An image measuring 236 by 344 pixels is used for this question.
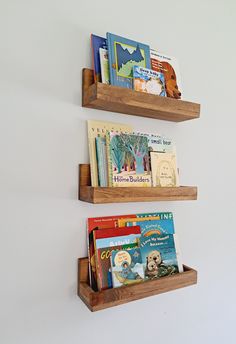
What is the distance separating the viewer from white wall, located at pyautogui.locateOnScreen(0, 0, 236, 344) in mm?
732

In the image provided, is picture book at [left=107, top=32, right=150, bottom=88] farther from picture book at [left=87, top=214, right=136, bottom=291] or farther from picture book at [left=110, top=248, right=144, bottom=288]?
picture book at [left=110, top=248, right=144, bottom=288]

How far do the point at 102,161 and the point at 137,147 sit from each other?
0.50 ft

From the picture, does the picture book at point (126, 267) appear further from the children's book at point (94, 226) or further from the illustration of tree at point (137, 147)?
the illustration of tree at point (137, 147)

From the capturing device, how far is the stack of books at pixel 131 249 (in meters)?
0.80

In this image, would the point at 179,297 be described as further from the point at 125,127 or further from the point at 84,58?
the point at 84,58

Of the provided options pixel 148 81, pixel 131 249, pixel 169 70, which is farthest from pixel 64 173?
pixel 169 70

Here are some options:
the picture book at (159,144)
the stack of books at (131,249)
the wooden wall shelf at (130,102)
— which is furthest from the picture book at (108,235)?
the wooden wall shelf at (130,102)

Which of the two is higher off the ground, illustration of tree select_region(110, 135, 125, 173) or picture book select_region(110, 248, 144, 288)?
illustration of tree select_region(110, 135, 125, 173)

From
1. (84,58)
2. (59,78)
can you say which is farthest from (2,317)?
(84,58)

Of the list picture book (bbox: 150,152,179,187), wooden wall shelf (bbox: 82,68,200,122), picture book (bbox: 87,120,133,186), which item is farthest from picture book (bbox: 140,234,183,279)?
wooden wall shelf (bbox: 82,68,200,122)

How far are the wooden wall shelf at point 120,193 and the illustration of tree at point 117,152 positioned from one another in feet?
0.30

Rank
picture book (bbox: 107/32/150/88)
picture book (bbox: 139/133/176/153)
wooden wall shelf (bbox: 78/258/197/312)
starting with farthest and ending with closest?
picture book (bbox: 139/133/176/153)
picture book (bbox: 107/32/150/88)
wooden wall shelf (bbox: 78/258/197/312)

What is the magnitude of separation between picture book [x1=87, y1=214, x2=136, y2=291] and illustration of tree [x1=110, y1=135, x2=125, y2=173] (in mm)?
198

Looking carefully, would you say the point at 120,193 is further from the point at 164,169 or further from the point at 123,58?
the point at 123,58
